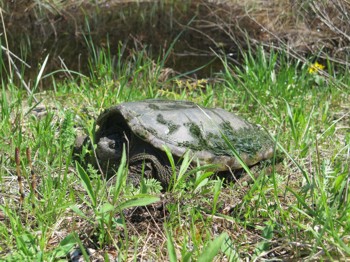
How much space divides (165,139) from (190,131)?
145 millimetres

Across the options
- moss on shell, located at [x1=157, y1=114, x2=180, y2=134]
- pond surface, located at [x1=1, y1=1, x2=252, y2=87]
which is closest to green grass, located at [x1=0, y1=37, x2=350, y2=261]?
moss on shell, located at [x1=157, y1=114, x2=180, y2=134]

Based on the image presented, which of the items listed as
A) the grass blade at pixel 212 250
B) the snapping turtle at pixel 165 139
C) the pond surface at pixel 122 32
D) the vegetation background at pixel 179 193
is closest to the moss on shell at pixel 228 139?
the snapping turtle at pixel 165 139

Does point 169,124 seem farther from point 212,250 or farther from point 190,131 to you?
point 212,250

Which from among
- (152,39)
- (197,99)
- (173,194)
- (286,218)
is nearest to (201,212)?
(173,194)

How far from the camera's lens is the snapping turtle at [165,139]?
252cm

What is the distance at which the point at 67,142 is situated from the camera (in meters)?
2.72

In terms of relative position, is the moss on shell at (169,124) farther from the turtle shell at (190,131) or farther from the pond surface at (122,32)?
the pond surface at (122,32)

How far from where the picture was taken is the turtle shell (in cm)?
252

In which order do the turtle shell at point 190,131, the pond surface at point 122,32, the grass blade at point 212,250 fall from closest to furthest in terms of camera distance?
the grass blade at point 212,250, the turtle shell at point 190,131, the pond surface at point 122,32

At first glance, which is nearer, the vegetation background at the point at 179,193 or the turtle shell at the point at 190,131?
the vegetation background at the point at 179,193

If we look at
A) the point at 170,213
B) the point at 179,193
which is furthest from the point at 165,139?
the point at 170,213

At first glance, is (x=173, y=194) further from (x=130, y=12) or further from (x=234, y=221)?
(x=130, y=12)

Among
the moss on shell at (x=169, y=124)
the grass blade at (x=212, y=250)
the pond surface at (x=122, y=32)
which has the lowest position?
the pond surface at (x=122, y=32)

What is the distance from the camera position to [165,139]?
98.6 inches
